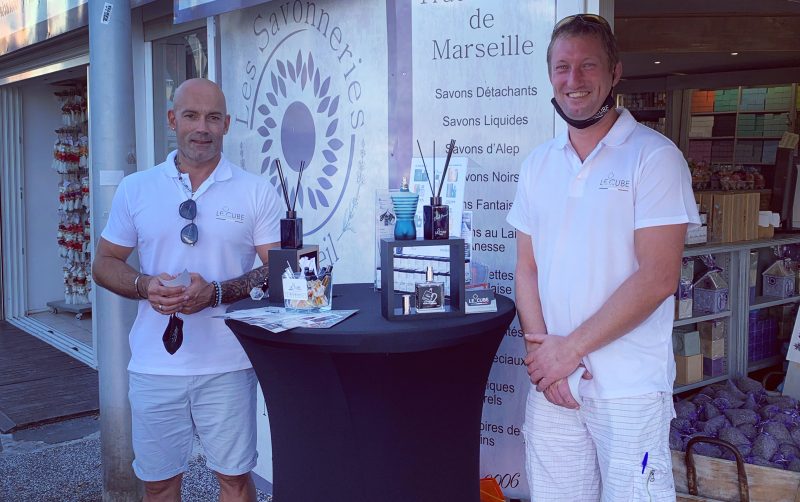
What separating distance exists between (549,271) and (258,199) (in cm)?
109

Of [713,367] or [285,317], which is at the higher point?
[285,317]

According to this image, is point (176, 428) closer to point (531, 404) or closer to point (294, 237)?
point (294, 237)

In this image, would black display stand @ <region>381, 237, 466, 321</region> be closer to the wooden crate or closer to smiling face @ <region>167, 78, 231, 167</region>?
smiling face @ <region>167, 78, 231, 167</region>

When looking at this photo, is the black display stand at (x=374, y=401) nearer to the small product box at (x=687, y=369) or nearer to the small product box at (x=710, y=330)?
the small product box at (x=687, y=369)

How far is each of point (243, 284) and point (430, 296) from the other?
776 mm

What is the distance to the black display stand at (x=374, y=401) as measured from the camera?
2.02 meters

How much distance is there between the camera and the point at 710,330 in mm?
4262

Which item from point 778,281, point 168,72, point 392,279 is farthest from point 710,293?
point 168,72

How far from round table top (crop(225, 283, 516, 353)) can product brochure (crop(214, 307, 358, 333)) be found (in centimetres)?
2

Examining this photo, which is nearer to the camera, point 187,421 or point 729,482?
point 187,421

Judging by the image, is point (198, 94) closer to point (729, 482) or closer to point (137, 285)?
point (137, 285)

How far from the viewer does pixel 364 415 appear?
2094 mm

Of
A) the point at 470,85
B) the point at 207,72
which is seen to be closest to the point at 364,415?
the point at 470,85

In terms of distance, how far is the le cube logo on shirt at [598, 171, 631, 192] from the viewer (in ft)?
6.82
